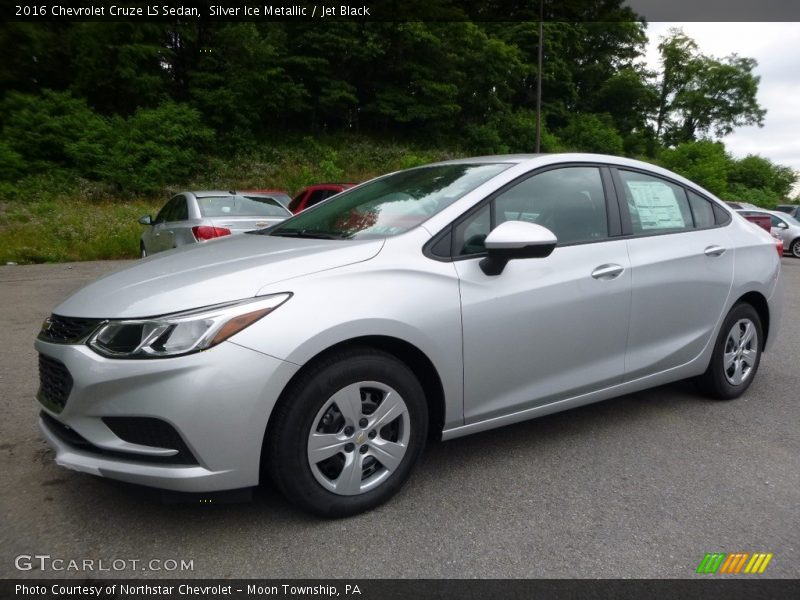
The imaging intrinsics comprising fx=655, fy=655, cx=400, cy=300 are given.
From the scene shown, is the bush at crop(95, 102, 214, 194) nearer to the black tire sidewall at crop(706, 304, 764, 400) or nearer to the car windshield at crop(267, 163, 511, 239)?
the car windshield at crop(267, 163, 511, 239)

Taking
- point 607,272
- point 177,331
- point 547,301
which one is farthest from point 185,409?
point 607,272

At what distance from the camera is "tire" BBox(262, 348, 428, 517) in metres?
2.53

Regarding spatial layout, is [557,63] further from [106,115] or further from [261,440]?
[261,440]

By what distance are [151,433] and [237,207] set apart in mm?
6539

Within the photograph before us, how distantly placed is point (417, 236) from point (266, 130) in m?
34.7

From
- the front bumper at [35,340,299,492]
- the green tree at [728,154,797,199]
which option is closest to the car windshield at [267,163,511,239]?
the front bumper at [35,340,299,492]

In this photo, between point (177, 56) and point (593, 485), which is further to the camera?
point (177, 56)

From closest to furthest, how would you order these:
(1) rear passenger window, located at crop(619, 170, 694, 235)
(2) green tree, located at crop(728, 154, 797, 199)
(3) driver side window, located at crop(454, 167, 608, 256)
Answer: (3) driver side window, located at crop(454, 167, 608, 256) < (1) rear passenger window, located at crop(619, 170, 694, 235) < (2) green tree, located at crop(728, 154, 797, 199)

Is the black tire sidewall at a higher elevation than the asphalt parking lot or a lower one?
higher

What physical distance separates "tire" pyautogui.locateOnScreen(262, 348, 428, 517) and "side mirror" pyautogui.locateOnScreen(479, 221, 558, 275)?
0.65 metres

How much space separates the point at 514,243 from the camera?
9.46 ft

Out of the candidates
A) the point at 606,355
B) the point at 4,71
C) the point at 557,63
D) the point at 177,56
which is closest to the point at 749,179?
the point at 557,63

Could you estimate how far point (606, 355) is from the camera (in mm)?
3500

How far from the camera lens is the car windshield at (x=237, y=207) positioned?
833 centimetres
